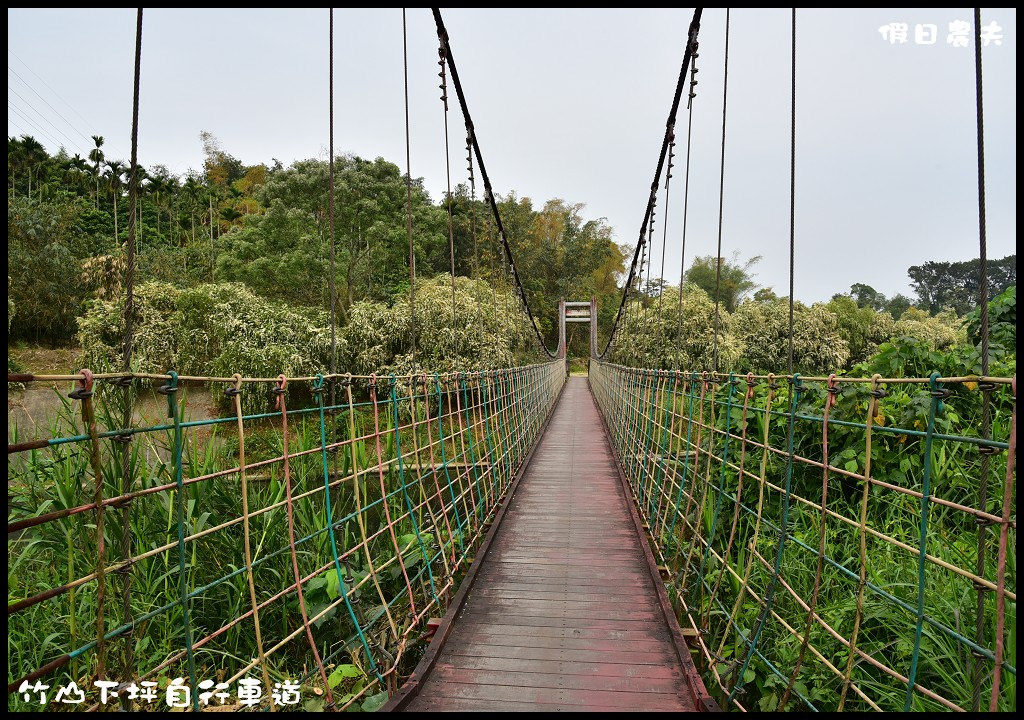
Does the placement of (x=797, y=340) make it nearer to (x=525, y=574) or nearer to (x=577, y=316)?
(x=525, y=574)

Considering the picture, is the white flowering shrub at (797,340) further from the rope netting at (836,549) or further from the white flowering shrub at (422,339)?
the rope netting at (836,549)

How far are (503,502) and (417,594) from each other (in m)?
0.73

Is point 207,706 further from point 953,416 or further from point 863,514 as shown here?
point 953,416

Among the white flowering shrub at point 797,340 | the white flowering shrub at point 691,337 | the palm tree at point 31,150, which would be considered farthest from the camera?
the palm tree at point 31,150

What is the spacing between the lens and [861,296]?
984 inches

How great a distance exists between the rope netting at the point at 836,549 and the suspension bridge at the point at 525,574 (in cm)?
1

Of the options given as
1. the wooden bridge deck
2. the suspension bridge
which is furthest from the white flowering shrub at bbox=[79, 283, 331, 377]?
the wooden bridge deck

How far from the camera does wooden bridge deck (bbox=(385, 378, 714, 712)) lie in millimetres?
1286

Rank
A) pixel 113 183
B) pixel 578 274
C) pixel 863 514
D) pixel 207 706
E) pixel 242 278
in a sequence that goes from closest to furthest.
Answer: pixel 863 514
pixel 207 706
pixel 242 278
pixel 113 183
pixel 578 274

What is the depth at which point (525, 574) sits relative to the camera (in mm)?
2016

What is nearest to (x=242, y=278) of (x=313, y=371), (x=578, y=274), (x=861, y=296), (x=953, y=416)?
(x=313, y=371)

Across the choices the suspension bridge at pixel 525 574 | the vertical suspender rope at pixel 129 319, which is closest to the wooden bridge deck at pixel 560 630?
the suspension bridge at pixel 525 574

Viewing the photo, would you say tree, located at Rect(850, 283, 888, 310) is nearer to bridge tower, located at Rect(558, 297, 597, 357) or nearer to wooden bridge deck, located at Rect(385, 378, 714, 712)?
bridge tower, located at Rect(558, 297, 597, 357)

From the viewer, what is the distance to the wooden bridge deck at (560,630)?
4.22 feet
